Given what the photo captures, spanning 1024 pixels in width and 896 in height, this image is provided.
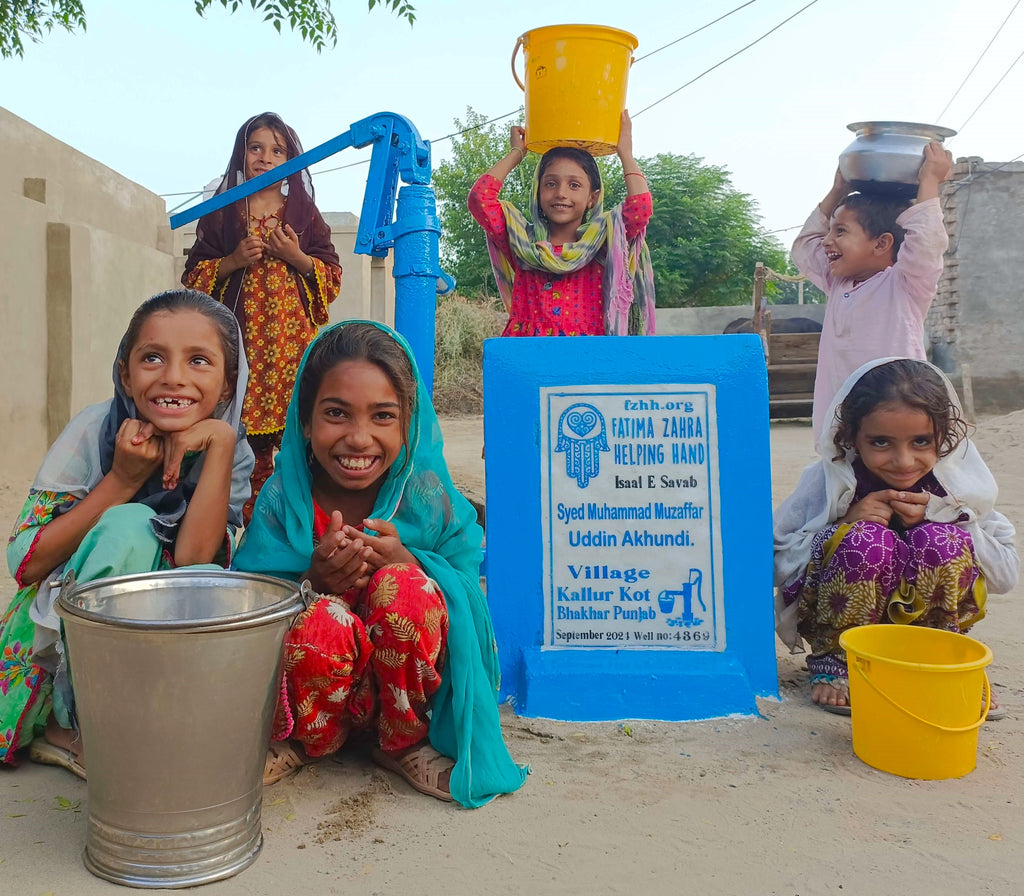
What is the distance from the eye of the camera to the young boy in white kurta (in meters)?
3.49

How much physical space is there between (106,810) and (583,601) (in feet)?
4.41

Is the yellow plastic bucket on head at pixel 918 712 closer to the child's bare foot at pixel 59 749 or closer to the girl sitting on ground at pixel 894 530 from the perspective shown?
the girl sitting on ground at pixel 894 530

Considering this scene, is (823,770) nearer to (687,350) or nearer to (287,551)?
(687,350)

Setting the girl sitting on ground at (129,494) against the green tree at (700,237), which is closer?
the girl sitting on ground at (129,494)

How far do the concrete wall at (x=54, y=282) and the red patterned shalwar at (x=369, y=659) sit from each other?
5024mm

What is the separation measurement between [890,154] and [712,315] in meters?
15.6

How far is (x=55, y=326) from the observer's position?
668 centimetres

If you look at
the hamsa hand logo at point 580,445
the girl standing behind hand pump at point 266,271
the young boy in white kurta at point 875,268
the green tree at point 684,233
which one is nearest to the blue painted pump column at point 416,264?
the girl standing behind hand pump at point 266,271

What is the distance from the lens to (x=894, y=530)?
2.67m

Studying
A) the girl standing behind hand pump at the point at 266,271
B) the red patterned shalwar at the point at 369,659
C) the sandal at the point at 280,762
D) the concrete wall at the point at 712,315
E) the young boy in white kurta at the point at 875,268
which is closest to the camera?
the red patterned shalwar at the point at 369,659

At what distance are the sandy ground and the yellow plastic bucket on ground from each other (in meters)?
2.33

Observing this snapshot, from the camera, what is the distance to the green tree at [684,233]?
27781 mm

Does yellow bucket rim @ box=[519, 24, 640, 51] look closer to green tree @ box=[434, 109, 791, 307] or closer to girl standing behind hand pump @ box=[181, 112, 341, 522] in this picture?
girl standing behind hand pump @ box=[181, 112, 341, 522]

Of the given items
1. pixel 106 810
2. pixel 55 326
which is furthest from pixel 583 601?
pixel 55 326
